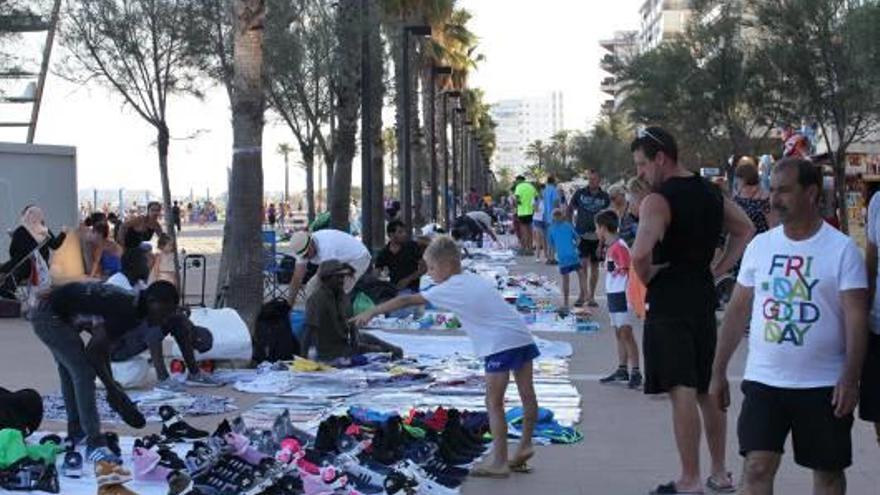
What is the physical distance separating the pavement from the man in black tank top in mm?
763

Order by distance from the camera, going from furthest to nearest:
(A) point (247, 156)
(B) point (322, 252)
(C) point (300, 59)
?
(C) point (300, 59)
(A) point (247, 156)
(B) point (322, 252)

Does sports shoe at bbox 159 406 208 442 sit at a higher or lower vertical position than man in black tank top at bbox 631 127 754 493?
lower

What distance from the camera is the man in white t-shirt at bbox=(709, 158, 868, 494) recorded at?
4.37 m

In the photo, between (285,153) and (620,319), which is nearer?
(620,319)

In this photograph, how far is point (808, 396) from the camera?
443 centimetres

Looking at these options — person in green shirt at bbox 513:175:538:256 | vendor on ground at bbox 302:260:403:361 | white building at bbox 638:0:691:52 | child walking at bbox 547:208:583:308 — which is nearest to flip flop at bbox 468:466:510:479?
vendor on ground at bbox 302:260:403:361

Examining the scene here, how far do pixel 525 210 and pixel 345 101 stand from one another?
9.81m

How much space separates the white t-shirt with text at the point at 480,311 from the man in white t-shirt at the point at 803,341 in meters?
2.16

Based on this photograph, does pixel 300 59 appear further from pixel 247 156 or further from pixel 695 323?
pixel 695 323

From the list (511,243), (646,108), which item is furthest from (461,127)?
(511,243)

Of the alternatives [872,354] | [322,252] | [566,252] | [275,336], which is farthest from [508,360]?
[566,252]

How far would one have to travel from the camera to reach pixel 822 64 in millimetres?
31812

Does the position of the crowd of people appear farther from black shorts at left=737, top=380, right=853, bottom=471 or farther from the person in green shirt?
the person in green shirt

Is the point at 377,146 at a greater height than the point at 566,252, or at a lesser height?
greater
